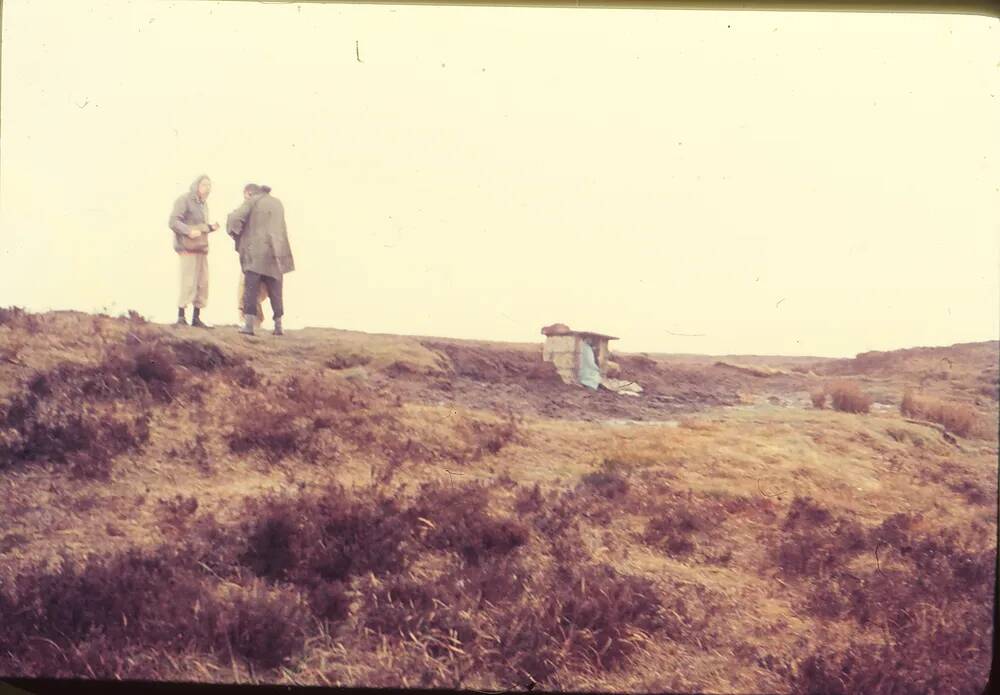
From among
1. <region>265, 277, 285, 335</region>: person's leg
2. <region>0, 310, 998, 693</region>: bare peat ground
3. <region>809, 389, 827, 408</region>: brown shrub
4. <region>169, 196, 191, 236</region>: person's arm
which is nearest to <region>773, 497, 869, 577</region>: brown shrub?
<region>0, 310, 998, 693</region>: bare peat ground

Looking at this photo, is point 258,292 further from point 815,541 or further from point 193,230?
point 815,541

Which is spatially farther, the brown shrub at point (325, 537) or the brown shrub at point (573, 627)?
the brown shrub at point (325, 537)

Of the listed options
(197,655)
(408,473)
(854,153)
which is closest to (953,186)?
(854,153)

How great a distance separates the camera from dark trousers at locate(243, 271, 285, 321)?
4925 millimetres

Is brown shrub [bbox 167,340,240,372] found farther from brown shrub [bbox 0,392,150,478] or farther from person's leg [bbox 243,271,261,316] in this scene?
brown shrub [bbox 0,392,150,478]

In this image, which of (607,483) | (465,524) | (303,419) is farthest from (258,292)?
(607,483)

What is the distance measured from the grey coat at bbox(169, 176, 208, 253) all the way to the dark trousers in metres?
0.35

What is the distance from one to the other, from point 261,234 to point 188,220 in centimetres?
48

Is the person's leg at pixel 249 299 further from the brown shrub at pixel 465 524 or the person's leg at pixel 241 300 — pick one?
the brown shrub at pixel 465 524

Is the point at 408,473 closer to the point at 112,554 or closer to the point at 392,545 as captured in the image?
the point at 392,545

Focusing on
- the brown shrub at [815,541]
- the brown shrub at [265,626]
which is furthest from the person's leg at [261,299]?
the brown shrub at [815,541]

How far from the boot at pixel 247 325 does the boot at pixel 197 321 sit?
229 millimetres

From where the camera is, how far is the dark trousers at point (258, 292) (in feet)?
16.2

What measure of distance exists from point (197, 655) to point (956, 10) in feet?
19.3
